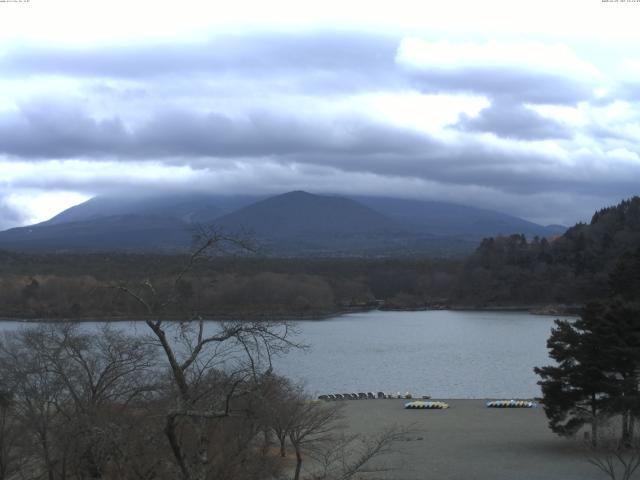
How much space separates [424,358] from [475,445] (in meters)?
33.1

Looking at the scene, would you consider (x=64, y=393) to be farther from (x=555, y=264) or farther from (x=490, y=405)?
(x=555, y=264)

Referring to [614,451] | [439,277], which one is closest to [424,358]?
[614,451]

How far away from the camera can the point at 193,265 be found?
8.53 meters

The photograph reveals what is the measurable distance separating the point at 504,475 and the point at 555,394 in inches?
141

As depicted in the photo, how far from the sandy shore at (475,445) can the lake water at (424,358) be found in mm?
5749

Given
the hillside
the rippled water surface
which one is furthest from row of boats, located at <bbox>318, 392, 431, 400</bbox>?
the hillside

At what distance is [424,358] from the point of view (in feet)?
199

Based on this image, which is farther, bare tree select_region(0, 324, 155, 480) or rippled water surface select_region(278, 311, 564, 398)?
rippled water surface select_region(278, 311, 564, 398)

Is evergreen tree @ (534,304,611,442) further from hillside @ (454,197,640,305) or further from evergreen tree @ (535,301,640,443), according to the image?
hillside @ (454,197,640,305)

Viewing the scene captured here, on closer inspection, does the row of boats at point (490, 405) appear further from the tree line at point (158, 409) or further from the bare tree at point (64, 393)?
the bare tree at point (64, 393)

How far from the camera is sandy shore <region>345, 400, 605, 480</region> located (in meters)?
23.0

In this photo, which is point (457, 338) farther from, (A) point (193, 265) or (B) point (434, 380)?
(A) point (193, 265)

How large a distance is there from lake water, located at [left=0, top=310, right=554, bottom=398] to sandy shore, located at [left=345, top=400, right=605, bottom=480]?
5.75 meters

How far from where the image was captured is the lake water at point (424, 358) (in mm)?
46156
